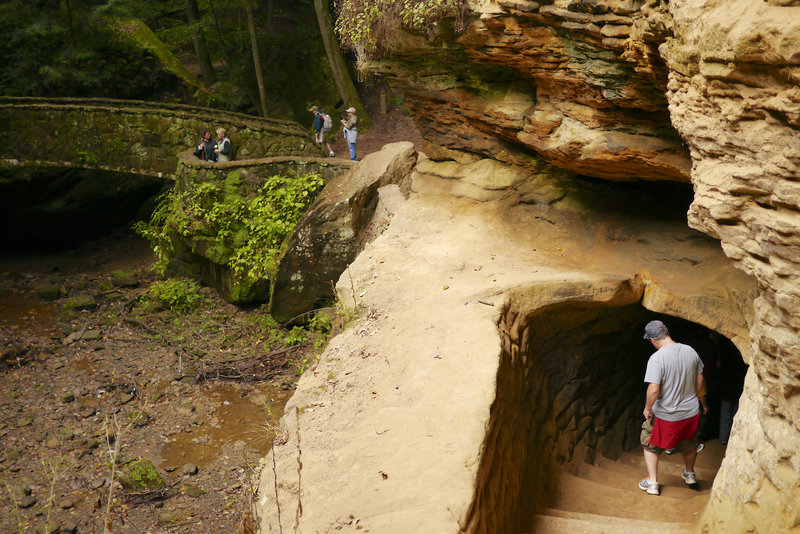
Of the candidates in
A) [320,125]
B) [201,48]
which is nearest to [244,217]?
[320,125]

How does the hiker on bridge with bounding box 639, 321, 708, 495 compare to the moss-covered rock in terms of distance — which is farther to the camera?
the moss-covered rock

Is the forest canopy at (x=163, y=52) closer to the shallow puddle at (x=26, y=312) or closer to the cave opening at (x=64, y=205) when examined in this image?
the cave opening at (x=64, y=205)

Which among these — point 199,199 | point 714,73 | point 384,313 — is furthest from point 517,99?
point 199,199

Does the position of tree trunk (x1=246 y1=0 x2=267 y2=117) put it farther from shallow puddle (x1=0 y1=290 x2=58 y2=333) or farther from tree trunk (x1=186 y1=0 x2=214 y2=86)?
shallow puddle (x1=0 y1=290 x2=58 y2=333)

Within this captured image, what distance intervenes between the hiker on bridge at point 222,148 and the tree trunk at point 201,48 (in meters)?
5.71

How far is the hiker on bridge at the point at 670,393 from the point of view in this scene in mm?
6023

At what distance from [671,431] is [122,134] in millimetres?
13581

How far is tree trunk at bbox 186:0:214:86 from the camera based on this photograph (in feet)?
60.9

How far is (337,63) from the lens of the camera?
1877 centimetres

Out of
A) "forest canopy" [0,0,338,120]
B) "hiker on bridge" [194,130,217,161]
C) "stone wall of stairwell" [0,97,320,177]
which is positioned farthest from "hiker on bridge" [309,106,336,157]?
"forest canopy" [0,0,338,120]

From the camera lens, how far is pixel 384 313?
24.0ft

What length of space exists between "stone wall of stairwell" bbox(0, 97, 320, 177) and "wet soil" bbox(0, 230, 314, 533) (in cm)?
296

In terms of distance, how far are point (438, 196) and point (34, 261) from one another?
41.3ft

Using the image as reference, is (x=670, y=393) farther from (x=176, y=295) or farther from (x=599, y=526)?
(x=176, y=295)
